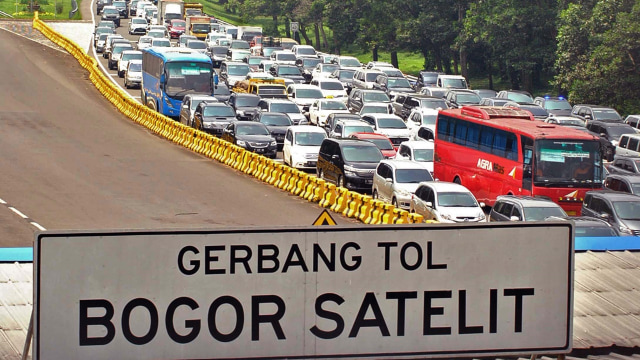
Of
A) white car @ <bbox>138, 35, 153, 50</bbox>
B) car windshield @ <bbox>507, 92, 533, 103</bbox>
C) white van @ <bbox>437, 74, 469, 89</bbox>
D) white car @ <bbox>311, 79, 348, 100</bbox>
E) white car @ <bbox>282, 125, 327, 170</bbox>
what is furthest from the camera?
white car @ <bbox>138, 35, 153, 50</bbox>

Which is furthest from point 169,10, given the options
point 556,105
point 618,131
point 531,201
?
point 531,201

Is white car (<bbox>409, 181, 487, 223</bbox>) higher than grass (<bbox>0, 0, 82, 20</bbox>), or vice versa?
grass (<bbox>0, 0, 82, 20</bbox>)

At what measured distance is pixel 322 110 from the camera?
50.2 m

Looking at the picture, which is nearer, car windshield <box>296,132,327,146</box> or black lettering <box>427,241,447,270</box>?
black lettering <box>427,241,447,270</box>

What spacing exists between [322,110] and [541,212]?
2512cm

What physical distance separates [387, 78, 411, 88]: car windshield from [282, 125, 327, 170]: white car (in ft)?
73.8

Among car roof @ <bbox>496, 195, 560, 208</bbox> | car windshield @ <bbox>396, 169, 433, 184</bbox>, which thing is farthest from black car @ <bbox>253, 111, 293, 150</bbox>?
car roof @ <bbox>496, 195, 560, 208</bbox>

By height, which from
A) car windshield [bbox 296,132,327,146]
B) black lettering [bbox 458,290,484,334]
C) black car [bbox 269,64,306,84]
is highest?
black lettering [bbox 458,290,484,334]

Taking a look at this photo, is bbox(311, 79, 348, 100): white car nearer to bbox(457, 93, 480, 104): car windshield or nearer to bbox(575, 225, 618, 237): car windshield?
bbox(457, 93, 480, 104): car windshield

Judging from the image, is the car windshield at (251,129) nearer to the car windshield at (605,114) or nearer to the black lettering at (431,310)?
the car windshield at (605,114)

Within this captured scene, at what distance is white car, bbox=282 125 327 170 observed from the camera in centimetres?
3888

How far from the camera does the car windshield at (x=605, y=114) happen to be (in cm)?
4938

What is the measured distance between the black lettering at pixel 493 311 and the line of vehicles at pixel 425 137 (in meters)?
19.1

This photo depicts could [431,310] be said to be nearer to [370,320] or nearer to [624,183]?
[370,320]
